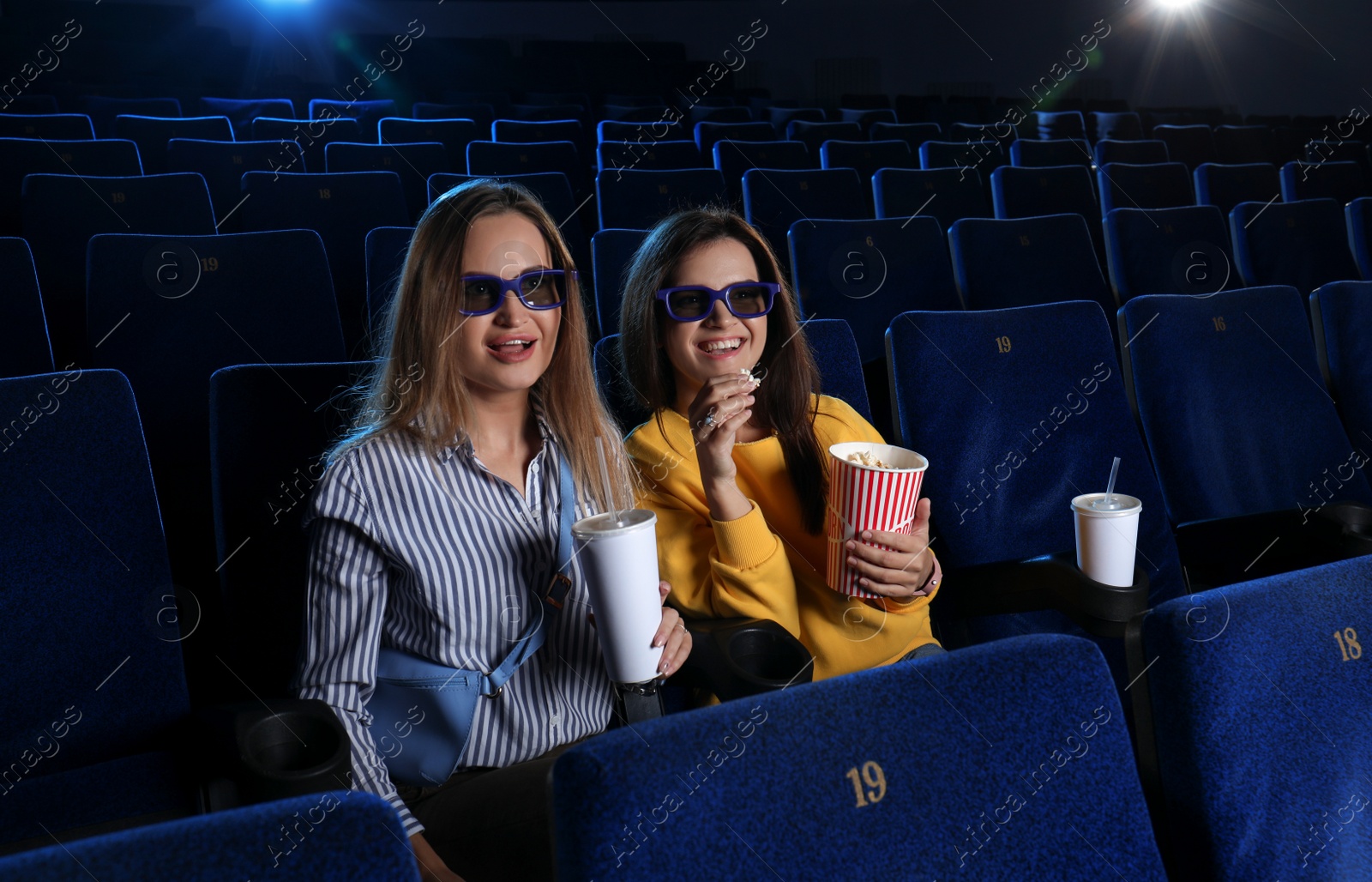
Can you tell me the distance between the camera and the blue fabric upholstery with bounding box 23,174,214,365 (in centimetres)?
192

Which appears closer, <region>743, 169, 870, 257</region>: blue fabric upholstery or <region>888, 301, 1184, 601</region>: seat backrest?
<region>888, 301, 1184, 601</region>: seat backrest

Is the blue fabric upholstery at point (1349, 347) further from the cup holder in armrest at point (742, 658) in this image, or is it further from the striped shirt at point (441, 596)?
the striped shirt at point (441, 596)

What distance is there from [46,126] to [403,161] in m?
1.18

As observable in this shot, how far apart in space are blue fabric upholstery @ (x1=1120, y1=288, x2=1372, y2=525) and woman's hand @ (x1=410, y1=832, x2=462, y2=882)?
114cm

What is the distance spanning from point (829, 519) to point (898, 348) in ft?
1.34

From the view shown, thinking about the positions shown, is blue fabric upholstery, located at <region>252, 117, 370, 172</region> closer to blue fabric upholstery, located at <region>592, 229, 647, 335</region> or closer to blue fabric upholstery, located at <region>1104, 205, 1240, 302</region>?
blue fabric upholstery, located at <region>592, 229, 647, 335</region>

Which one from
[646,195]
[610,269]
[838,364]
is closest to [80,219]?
[610,269]

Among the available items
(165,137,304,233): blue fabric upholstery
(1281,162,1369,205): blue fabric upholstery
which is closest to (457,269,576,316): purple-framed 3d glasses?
(165,137,304,233): blue fabric upholstery

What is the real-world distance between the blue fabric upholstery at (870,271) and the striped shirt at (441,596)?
1307 millimetres

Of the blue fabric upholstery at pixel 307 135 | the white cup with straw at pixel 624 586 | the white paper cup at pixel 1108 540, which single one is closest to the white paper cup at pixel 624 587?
the white cup with straw at pixel 624 586

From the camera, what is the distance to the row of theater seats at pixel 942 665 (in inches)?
18.4

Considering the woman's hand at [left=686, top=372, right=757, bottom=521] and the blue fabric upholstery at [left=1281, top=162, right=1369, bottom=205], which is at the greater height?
the blue fabric upholstery at [left=1281, top=162, right=1369, bottom=205]

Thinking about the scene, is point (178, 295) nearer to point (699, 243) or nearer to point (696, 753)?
point (699, 243)

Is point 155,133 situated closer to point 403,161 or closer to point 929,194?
point 403,161
